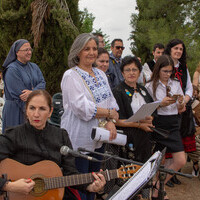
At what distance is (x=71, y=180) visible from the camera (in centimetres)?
231

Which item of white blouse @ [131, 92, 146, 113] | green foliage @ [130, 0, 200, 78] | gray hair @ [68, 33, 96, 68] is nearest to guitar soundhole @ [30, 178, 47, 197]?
gray hair @ [68, 33, 96, 68]

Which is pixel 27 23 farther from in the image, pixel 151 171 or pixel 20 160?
pixel 151 171

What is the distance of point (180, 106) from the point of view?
383cm

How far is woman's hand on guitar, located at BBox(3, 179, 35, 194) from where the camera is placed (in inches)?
84.7

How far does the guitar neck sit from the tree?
6020mm

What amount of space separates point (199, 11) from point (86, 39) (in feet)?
18.4

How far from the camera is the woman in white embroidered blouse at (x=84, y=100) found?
2756 mm

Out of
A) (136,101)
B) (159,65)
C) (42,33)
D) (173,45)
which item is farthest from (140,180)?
(42,33)

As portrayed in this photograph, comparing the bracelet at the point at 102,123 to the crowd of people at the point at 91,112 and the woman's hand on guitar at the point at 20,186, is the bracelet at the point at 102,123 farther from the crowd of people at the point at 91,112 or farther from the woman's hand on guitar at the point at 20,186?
the woman's hand on guitar at the point at 20,186

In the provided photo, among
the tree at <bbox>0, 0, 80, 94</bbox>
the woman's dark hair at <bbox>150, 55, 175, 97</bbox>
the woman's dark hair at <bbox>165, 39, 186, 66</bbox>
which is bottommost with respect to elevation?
the woman's dark hair at <bbox>150, 55, 175, 97</bbox>

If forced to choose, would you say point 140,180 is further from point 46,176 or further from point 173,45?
point 173,45

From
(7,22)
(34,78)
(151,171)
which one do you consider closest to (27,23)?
(7,22)

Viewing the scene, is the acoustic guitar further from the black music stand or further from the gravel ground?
the gravel ground

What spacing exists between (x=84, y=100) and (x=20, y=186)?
957mm
